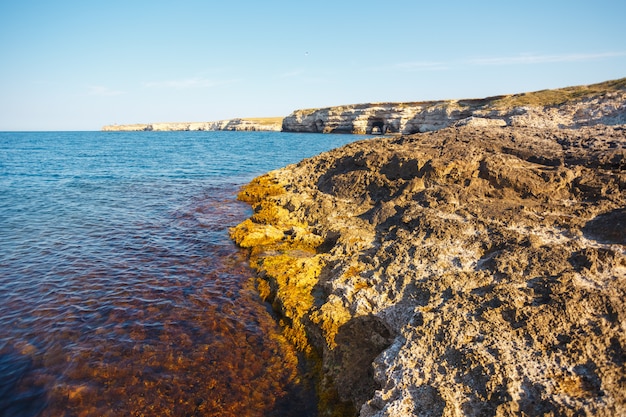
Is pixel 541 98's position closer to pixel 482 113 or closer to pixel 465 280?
pixel 482 113

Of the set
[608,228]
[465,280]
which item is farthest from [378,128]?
[465,280]

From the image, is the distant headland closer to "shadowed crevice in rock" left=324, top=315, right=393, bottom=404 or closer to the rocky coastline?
the rocky coastline

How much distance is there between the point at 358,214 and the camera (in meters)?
14.2

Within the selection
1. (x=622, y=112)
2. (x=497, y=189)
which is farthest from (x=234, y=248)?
(x=622, y=112)

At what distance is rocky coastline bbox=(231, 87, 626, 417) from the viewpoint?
5238 mm

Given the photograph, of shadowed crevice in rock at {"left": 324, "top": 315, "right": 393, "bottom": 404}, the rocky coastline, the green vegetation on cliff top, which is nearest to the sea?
shadowed crevice in rock at {"left": 324, "top": 315, "right": 393, "bottom": 404}

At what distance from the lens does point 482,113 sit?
46062 millimetres

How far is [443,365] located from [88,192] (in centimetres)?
2975

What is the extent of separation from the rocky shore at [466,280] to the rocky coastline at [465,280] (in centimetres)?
3

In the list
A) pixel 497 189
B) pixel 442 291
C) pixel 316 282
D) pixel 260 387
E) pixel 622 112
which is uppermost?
pixel 622 112

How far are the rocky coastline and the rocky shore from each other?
0.03 metres

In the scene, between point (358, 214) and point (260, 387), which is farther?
point (358, 214)

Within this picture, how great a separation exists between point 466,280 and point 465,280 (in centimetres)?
2

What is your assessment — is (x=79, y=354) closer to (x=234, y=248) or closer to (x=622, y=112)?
(x=234, y=248)
